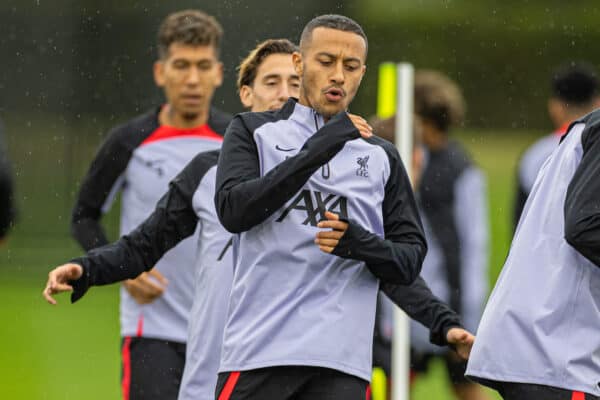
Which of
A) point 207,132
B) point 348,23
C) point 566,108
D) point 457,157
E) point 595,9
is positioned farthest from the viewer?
point 595,9

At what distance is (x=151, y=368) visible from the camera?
572cm

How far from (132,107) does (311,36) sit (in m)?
14.9

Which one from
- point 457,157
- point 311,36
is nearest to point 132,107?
point 457,157

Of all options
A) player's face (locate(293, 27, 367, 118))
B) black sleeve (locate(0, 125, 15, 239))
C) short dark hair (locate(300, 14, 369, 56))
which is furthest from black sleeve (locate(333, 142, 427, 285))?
black sleeve (locate(0, 125, 15, 239))

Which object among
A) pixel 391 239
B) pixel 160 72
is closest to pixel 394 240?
pixel 391 239

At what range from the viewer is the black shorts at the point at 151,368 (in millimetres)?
5641

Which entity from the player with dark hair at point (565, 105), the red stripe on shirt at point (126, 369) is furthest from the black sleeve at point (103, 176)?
the player with dark hair at point (565, 105)

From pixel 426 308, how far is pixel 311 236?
648 mm

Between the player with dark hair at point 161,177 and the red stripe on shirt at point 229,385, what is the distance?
147cm

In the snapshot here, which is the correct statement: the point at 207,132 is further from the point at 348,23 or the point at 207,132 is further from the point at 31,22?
the point at 31,22

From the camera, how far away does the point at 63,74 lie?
19.2 metres

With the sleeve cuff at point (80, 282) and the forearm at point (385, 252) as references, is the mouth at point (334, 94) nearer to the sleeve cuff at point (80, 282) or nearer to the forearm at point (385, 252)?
the forearm at point (385, 252)

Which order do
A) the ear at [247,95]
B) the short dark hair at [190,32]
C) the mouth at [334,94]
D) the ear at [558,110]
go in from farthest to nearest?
the ear at [558,110] < the short dark hair at [190,32] < the ear at [247,95] < the mouth at [334,94]

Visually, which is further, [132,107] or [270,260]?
[132,107]
